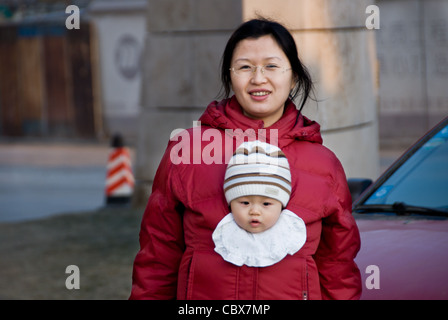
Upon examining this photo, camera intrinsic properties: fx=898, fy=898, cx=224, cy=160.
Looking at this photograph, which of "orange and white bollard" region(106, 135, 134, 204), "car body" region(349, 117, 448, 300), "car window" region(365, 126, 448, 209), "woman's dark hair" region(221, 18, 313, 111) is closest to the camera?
"woman's dark hair" region(221, 18, 313, 111)

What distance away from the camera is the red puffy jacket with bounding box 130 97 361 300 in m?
2.92

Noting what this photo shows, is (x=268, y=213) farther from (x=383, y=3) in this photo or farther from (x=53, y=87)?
(x=53, y=87)

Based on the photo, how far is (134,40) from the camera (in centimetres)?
2106

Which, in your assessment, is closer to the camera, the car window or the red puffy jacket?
the red puffy jacket

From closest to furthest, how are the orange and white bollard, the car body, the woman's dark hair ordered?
the woman's dark hair → the car body → the orange and white bollard

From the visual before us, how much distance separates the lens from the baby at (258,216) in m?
2.89

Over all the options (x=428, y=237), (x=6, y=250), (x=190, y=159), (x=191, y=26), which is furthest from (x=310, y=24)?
(x=190, y=159)

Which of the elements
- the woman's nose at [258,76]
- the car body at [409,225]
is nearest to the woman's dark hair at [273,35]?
the woman's nose at [258,76]

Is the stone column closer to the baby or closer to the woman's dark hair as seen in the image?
the woman's dark hair

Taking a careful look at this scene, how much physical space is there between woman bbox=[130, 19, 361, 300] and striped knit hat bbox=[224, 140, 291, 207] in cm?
8

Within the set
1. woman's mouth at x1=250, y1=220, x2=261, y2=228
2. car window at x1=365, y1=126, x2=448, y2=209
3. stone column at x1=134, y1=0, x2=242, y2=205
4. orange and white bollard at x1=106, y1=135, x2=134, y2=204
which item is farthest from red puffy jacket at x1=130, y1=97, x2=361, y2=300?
orange and white bollard at x1=106, y1=135, x2=134, y2=204

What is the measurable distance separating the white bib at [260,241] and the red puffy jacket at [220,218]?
0.03 m

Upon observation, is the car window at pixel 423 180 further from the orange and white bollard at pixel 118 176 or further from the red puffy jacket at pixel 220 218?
the orange and white bollard at pixel 118 176

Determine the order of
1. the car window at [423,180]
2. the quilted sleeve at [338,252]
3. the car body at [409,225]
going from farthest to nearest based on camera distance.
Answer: the car window at [423,180]
the car body at [409,225]
the quilted sleeve at [338,252]
